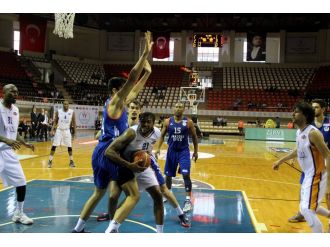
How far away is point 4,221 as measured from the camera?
4.86m

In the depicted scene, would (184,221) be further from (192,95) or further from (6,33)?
(6,33)

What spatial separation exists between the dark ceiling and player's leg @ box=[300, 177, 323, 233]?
91.0 feet

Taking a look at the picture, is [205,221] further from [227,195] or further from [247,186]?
[247,186]

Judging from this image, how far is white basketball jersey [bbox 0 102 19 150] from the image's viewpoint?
4.71 meters

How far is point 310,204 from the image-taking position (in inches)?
146

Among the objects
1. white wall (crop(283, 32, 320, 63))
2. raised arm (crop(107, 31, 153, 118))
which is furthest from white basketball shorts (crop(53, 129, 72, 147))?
white wall (crop(283, 32, 320, 63))

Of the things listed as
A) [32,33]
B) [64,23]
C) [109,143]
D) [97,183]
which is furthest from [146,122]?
[32,33]

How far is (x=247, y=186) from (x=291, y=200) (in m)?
1.36

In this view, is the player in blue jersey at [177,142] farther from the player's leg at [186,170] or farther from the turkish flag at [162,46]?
the turkish flag at [162,46]

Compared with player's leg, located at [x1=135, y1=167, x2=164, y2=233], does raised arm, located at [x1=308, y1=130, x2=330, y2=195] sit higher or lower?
higher

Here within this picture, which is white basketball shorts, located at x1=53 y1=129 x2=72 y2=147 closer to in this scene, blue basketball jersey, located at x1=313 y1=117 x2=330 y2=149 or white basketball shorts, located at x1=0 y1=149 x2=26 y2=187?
white basketball shorts, located at x1=0 y1=149 x2=26 y2=187

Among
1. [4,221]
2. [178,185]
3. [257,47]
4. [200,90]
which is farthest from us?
[257,47]

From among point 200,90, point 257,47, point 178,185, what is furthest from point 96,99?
→ point 178,185

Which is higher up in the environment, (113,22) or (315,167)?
(113,22)
